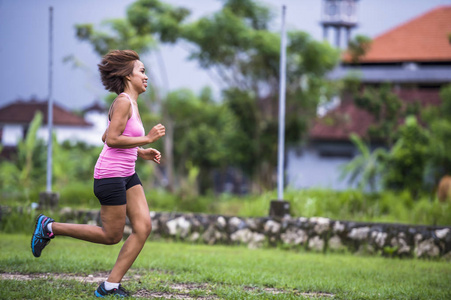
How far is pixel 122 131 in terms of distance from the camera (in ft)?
13.9

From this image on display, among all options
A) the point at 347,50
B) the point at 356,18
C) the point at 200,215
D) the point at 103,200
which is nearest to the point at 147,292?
the point at 103,200

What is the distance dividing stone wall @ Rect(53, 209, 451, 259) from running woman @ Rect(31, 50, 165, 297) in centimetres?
415

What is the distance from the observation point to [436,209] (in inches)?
384

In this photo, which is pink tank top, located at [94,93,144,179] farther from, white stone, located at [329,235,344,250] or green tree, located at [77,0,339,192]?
green tree, located at [77,0,339,192]

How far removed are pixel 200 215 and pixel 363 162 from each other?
350 inches

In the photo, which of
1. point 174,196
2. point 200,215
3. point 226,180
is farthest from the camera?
point 226,180

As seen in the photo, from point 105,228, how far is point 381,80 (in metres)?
22.7

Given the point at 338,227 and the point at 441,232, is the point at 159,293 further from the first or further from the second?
the point at 441,232

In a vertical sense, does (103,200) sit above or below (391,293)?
above

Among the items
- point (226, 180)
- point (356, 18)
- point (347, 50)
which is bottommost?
point (226, 180)

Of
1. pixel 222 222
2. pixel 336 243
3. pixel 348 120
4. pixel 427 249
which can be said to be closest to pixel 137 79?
pixel 222 222

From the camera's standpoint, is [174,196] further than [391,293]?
Yes

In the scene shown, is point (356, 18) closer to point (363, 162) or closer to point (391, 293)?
point (363, 162)

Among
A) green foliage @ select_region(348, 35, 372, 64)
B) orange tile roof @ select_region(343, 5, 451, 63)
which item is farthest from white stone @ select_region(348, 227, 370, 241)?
orange tile roof @ select_region(343, 5, 451, 63)
